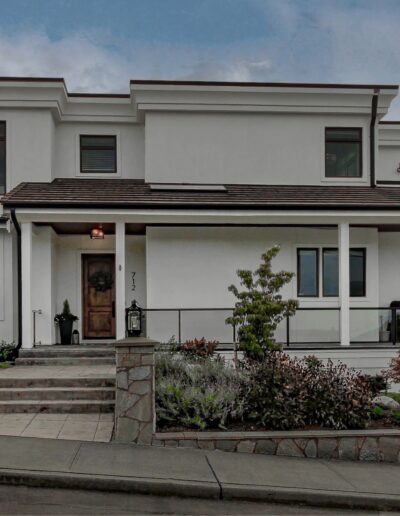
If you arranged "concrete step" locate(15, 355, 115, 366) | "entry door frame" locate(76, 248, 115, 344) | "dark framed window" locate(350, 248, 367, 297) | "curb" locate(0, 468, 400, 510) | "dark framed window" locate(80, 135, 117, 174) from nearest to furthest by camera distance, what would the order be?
"curb" locate(0, 468, 400, 510)
"concrete step" locate(15, 355, 115, 366)
"dark framed window" locate(350, 248, 367, 297)
"entry door frame" locate(76, 248, 115, 344)
"dark framed window" locate(80, 135, 117, 174)

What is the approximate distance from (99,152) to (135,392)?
8.06m

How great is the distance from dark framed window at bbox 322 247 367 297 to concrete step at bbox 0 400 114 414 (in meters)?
6.21

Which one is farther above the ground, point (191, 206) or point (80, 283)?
point (191, 206)

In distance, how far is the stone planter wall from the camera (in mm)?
6379

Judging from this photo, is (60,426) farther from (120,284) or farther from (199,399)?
(120,284)

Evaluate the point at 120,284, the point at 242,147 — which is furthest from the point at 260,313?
the point at 242,147

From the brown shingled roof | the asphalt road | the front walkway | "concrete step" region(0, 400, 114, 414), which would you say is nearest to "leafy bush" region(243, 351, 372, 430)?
the asphalt road

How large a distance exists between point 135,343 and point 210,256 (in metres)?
5.24

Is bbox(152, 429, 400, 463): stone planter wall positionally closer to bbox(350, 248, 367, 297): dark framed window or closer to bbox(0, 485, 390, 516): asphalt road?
bbox(0, 485, 390, 516): asphalt road

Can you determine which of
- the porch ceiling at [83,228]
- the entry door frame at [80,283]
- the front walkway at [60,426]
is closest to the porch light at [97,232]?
the porch ceiling at [83,228]

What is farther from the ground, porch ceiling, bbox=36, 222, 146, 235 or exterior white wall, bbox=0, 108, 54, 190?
exterior white wall, bbox=0, 108, 54, 190

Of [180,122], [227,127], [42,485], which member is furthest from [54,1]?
[42,485]

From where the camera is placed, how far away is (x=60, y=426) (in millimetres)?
7082

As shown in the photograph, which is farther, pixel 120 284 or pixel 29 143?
pixel 29 143
